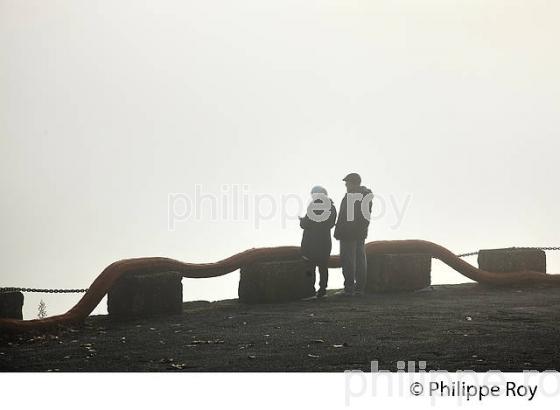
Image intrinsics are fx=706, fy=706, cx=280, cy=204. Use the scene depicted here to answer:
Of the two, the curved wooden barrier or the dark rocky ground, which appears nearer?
the dark rocky ground

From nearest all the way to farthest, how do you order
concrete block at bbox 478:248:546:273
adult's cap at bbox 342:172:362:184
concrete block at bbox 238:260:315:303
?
concrete block at bbox 238:260:315:303, adult's cap at bbox 342:172:362:184, concrete block at bbox 478:248:546:273

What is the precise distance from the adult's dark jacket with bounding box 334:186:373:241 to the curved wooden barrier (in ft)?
1.87

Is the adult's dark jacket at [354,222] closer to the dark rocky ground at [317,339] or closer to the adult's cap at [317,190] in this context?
the adult's cap at [317,190]

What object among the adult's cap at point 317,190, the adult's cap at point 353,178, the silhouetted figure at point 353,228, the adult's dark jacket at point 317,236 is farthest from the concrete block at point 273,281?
the adult's cap at point 353,178

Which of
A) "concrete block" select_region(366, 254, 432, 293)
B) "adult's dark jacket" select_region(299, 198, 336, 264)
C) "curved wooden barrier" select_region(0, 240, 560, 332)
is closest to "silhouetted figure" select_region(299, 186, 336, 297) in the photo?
"adult's dark jacket" select_region(299, 198, 336, 264)

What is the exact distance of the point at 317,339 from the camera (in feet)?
22.8

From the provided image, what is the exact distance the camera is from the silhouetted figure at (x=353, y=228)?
394 inches

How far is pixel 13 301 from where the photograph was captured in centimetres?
865

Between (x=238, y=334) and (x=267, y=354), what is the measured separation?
1133 millimetres

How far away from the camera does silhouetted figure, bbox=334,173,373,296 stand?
32.8 feet

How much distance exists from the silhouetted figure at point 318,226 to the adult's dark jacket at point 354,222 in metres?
0.15

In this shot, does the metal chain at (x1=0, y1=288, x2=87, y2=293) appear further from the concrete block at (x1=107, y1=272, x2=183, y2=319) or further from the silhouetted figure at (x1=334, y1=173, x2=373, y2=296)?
the silhouetted figure at (x1=334, y1=173, x2=373, y2=296)
